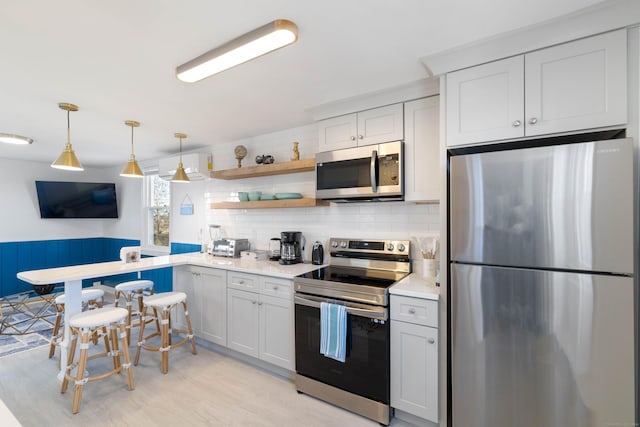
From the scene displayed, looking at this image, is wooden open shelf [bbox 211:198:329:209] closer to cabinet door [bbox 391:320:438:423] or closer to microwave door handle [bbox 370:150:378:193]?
microwave door handle [bbox 370:150:378:193]

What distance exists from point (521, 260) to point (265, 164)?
2569 millimetres

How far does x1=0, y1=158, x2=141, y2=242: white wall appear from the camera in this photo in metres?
5.05

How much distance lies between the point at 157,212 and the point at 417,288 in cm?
472

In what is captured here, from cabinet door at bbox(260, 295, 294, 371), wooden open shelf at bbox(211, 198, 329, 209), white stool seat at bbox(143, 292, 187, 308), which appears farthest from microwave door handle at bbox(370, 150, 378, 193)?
white stool seat at bbox(143, 292, 187, 308)

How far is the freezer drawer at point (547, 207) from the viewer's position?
4.75 feet

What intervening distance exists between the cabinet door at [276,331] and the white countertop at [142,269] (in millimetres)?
258

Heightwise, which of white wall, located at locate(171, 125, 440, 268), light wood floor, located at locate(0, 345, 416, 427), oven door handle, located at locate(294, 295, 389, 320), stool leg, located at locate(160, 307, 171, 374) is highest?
white wall, located at locate(171, 125, 440, 268)

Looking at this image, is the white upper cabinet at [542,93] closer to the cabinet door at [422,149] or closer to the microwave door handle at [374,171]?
the cabinet door at [422,149]

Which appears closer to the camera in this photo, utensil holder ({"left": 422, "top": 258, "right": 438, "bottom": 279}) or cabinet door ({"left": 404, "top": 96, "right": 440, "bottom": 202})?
cabinet door ({"left": 404, "top": 96, "right": 440, "bottom": 202})

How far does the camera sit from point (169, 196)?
4.89 m

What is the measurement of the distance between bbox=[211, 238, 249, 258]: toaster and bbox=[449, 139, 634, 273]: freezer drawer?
99.1 inches

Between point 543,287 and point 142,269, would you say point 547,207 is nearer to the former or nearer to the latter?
point 543,287

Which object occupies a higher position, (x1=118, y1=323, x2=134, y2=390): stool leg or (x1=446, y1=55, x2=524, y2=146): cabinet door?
(x1=446, y1=55, x2=524, y2=146): cabinet door

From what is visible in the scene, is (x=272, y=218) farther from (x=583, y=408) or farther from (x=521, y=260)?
A: (x=583, y=408)
